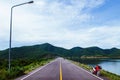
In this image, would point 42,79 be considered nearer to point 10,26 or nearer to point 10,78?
point 10,78

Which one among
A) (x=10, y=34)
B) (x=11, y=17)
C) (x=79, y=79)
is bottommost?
(x=79, y=79)

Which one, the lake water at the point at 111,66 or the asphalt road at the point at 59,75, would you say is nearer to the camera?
the asphalt road at the point at 59,75

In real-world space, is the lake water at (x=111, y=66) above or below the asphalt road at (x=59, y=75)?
below

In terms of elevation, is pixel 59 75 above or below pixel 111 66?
above

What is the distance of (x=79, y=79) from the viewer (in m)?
22.0

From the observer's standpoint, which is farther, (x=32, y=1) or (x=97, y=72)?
(x=97, y=72)

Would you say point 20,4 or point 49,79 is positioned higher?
point 20,4

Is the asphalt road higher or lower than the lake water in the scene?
higher

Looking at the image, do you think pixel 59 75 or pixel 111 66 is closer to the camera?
pixel 59 75

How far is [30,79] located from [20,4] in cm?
744

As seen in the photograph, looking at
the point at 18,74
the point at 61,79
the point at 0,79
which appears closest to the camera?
the point at 0,79

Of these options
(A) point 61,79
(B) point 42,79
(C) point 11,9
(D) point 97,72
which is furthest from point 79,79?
(C) point 11,9

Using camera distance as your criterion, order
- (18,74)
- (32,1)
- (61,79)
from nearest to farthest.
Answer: (61,79)
(32,1)
(18,74)

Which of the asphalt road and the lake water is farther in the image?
the lake water
